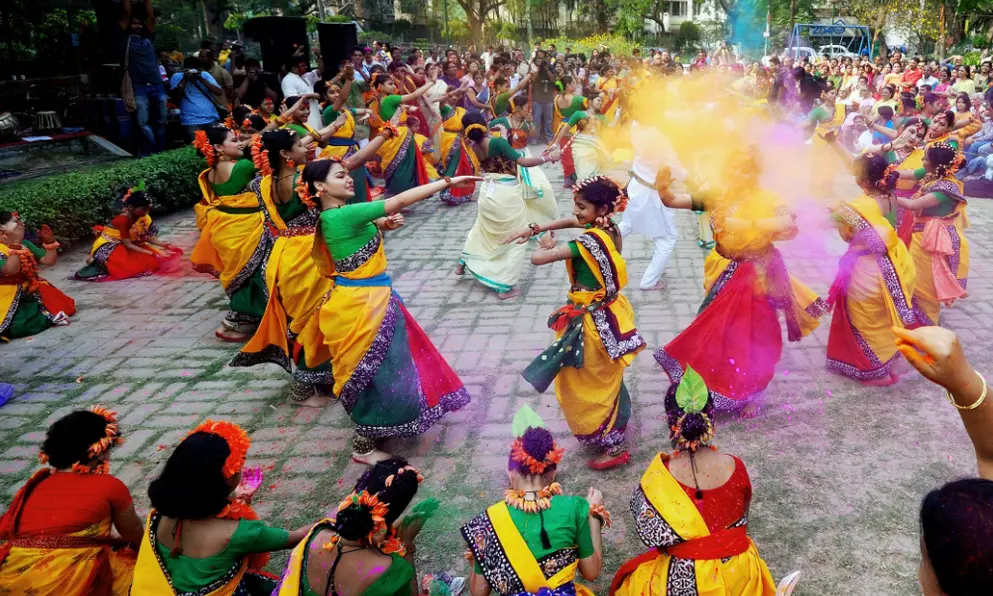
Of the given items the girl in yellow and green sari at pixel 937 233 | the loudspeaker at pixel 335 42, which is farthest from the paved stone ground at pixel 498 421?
the loudspeaker at pixel 335 42

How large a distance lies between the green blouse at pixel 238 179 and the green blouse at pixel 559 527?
421 centimetres

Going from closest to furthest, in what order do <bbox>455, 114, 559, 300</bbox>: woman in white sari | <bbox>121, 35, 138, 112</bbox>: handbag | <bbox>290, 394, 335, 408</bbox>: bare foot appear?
<bbox>290, 394, 335, 408</bbox>: bare foot, <bbox>455, 114, 559, 300</bbox>: woman in white sari, <bbox>121, 35, 138, 112</bbox>: handbag

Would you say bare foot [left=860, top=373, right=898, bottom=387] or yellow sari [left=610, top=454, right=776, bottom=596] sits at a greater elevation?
yellow sari [left=610, top=454, right=776, bottom=596]

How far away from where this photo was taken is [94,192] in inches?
340

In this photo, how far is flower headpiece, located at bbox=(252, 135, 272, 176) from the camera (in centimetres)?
448

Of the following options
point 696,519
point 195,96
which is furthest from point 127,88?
point 696,519

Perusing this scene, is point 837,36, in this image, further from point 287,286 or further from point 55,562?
point 55,562

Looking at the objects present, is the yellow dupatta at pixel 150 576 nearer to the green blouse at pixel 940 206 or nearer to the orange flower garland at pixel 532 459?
the orange flower garland at pixel 532 459

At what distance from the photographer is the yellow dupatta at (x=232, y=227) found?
5.54 meters

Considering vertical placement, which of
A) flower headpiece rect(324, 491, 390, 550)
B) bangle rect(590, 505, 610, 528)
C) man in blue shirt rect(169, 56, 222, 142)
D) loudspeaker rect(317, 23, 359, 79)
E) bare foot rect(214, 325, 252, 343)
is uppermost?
loudspeaker rect(317, 23, 359, 79)

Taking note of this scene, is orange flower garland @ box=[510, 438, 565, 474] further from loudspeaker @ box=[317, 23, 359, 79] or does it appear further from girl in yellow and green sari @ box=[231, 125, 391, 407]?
loudspeaker @ box=[317, 23, 359, 79]

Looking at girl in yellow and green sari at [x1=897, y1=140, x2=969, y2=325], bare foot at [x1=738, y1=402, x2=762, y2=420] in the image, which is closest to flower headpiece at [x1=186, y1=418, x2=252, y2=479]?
bare foot at [x1=738, y1=402, x2=762, y2=420]

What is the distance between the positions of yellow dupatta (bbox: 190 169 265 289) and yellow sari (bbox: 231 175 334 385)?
0.90 meters

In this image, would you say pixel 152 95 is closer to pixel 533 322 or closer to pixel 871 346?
pixel 533 322
